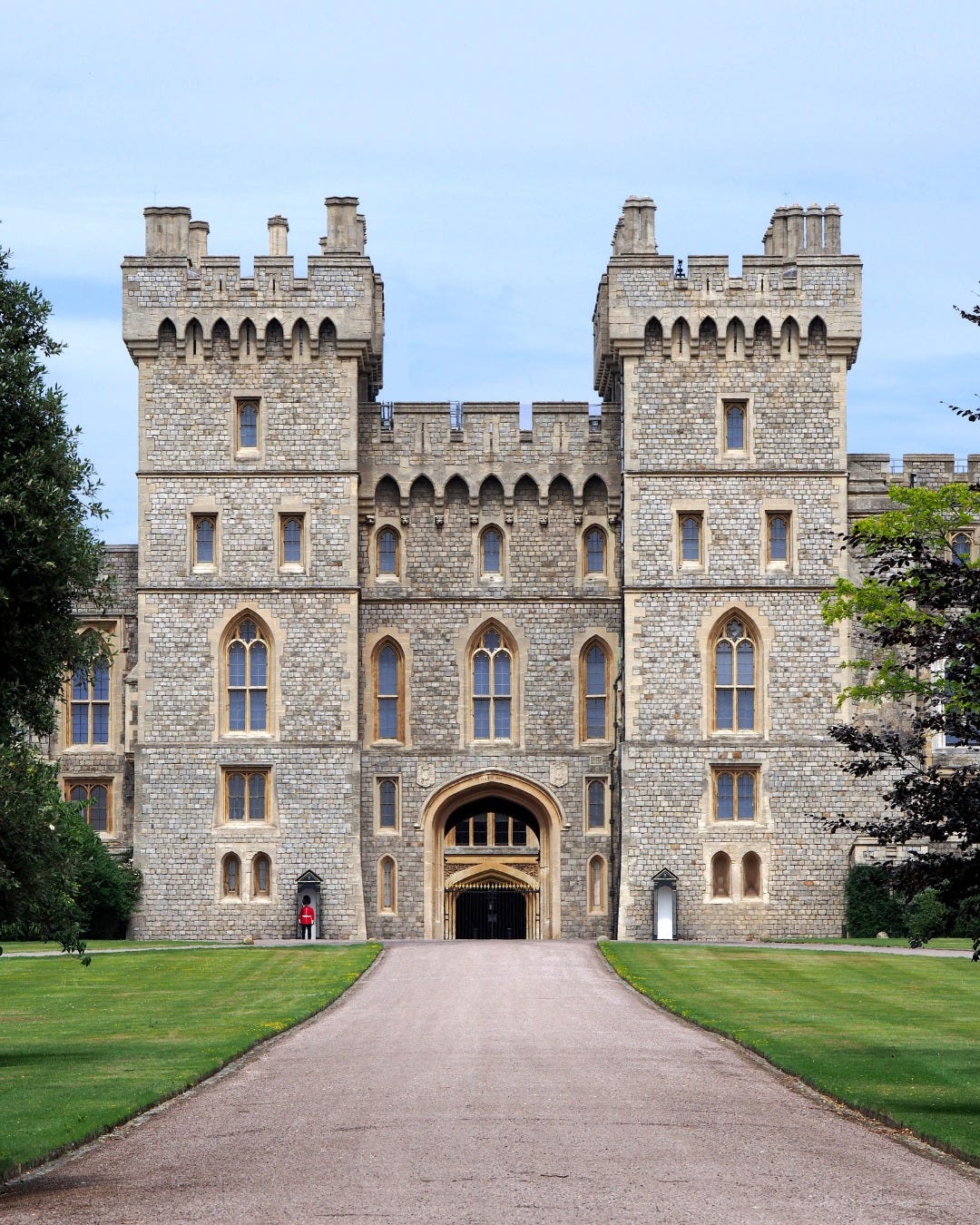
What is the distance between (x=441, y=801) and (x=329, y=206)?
14574mm

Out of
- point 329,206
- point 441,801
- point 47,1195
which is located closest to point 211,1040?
point 47,1195

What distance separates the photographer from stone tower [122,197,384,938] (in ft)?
151

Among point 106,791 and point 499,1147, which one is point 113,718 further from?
point 499,1147

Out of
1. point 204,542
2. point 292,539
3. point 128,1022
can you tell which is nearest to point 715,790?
point 292,539

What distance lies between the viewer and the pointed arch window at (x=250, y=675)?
4675cm

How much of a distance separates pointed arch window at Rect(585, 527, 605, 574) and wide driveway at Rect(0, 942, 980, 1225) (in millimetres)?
24121

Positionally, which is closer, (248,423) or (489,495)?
(248,423)

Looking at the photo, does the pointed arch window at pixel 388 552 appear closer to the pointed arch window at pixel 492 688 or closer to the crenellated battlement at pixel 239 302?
the pointed arch window at pixel 492 688

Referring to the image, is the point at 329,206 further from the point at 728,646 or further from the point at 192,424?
the point at 728,646

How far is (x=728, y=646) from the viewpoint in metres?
46.4

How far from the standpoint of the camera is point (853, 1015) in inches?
1110

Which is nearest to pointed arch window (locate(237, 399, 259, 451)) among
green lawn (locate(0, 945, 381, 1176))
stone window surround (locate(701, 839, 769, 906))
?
green lawn (locate(0, 945, 381, 1176))

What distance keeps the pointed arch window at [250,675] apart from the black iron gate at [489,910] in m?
10.6

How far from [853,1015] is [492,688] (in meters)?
20.9
